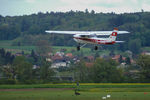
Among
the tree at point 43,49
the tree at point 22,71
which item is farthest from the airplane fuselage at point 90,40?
the tree at point 43,49

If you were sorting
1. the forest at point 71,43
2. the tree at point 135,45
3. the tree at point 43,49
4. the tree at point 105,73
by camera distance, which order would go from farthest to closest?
1. the tree at point 135,45
2. the tree at point 43,49
3. the forest at point 71,43
4. the tree at point 105,73

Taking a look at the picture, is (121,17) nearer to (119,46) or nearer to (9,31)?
(119,46)

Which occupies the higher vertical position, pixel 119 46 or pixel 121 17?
pixel 121 17

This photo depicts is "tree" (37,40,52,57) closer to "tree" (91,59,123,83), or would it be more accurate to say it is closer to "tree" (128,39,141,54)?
"tree" (128,39,141,54)

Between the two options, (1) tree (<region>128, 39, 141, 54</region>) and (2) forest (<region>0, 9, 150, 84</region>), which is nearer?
(2) forest (<region>0, 9, 150, 84</region>)

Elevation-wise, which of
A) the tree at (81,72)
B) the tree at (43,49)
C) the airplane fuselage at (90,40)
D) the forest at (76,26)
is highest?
the forest at (76,26)

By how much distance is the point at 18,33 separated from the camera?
156 metres

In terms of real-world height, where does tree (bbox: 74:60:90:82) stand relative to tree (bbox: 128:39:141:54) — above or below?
below

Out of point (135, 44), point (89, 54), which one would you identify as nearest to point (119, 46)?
point (135, 44)

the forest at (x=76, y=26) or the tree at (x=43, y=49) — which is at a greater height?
the forest at (x=76, y=26)

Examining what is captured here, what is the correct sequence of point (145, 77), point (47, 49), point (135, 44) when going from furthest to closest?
1. point (135, 44)
2. point (47, 49)
3. point (145, 77)

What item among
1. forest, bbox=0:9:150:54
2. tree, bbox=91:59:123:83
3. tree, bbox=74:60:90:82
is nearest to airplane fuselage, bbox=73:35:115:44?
tree, bbox=91:59:123:83

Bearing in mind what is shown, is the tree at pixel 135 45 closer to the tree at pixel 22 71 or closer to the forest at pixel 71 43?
the forest at pixel 71 43

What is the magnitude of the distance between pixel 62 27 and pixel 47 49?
49.9 m
